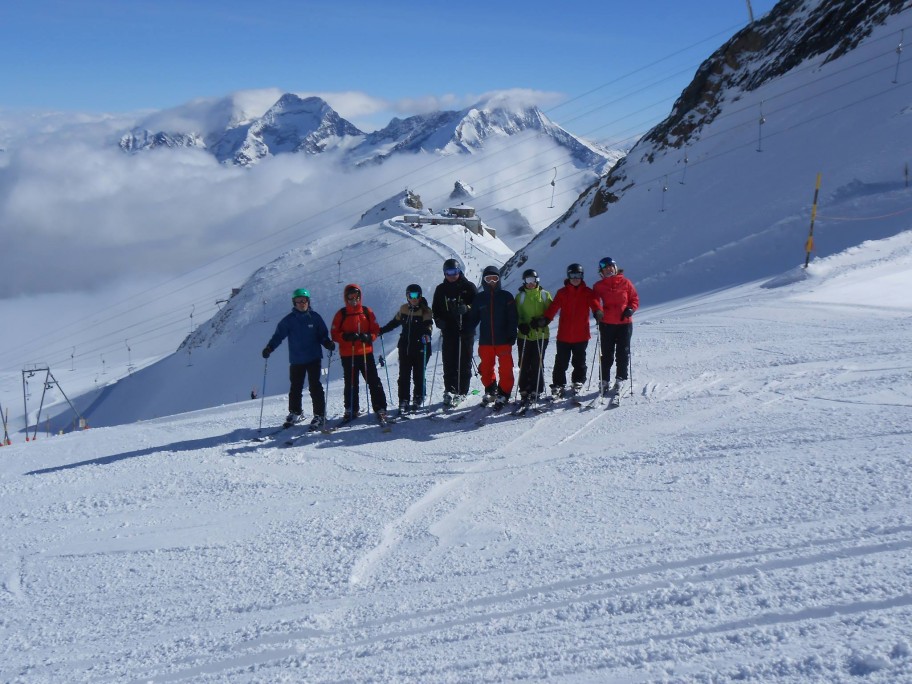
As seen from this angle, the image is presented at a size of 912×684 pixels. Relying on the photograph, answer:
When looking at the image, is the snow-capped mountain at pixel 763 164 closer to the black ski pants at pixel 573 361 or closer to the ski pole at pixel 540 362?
the black ski pants at pixel 573 361

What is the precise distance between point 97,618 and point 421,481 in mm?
3080

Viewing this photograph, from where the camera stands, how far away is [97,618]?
4621 mm

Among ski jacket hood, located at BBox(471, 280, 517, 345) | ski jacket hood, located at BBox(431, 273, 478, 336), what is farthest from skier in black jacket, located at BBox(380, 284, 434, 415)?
ski jacket hood, located at BBox(471, 280, 517, 345)

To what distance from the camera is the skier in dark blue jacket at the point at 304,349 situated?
372 inches

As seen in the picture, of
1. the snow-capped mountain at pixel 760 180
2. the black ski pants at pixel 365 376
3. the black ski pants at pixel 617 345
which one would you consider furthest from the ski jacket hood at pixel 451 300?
the snow-capped mountain at pixel 760 180

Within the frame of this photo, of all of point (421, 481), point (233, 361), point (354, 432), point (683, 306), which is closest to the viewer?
point (421, 481)

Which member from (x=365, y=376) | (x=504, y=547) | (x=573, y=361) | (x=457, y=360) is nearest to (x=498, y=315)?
(x=457, y=360)

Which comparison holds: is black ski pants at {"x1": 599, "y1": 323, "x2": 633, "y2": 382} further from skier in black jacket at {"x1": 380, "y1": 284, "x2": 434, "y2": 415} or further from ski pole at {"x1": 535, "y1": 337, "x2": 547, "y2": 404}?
skier in black jacket at {"x1": 380, "y1": 284, "x2": 434, "y2": 415}

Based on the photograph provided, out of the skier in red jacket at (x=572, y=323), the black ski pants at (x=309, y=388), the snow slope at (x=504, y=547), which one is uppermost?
the skier in red jacket at (x=572, y=323)

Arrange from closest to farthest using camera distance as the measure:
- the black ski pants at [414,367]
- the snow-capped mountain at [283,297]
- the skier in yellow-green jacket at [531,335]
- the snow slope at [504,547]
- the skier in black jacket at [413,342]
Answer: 1. the snow slope at [504,547]
2. the skier in yellow-green jacket at [531,335]
3. the skier in black jacket at [413,342]
4. the black ski pants at [414,367]
5. the snow-capped mountain at [283,297]

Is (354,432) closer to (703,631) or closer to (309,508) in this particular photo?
(309,508)

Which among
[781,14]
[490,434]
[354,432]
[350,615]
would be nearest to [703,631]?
[350,615]

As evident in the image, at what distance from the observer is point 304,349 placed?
9.51 metres

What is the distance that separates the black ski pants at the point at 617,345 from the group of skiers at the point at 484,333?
14 mm
